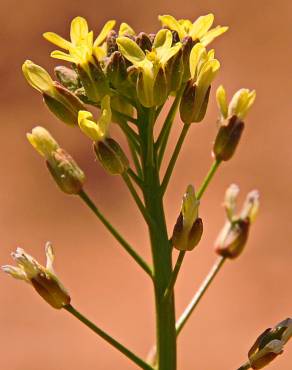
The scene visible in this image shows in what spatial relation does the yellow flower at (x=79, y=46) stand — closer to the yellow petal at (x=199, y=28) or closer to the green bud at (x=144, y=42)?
the green bud at (x=144, y=42)

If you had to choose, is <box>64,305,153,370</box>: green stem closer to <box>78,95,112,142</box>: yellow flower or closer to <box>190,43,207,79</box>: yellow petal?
<box>78,95,112,142</box>: yellow flower

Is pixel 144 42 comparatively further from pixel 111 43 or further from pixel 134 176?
pixel 134 176

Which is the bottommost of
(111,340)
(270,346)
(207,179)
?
(111,340)

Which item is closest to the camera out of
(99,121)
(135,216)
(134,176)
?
(99,121)

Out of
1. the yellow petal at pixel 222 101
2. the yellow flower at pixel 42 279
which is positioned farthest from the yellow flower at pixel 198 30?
the yellow flower at pixel 42 279

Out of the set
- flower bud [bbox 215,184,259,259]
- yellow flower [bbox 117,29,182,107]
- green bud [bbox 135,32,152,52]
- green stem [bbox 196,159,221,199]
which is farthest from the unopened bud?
green bud [bbox 135,32,152,52]

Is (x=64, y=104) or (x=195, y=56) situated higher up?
(x=195, y=56)

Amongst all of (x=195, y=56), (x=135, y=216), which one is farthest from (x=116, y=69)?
(x=135, y=216)
